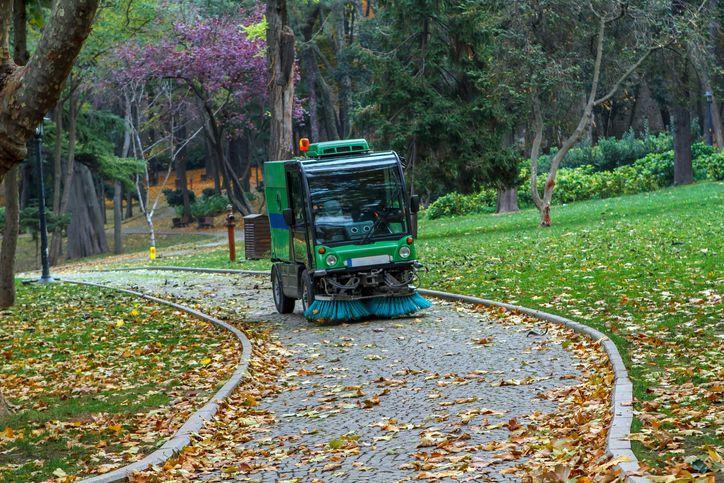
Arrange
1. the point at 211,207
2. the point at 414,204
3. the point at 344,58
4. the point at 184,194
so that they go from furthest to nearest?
the point at 184,194, the point at 211,207, the point at 344,58, the point at 414,204

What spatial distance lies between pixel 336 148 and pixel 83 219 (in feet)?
130

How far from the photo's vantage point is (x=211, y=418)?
9.93 meters

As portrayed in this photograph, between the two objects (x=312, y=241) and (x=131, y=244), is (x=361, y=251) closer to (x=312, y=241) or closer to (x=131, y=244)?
(x=312, y=241)

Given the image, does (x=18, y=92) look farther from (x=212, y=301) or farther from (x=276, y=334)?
(x=212, y=301)

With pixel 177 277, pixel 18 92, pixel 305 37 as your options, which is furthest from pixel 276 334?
pixel 305 37

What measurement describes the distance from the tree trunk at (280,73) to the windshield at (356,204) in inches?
511

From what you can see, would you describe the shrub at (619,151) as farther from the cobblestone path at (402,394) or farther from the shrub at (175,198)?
the cobblestone path at (402,394)

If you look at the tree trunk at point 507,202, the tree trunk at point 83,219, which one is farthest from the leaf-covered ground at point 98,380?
the tree trunk at point 83,219

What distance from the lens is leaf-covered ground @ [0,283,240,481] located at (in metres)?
8.99

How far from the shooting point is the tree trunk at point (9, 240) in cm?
2125

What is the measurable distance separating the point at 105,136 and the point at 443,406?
141ft

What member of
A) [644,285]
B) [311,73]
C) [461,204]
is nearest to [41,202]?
[644,285]

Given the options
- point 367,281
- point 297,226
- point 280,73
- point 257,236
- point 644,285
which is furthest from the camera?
point 257,236

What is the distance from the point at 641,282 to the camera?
53.9 ft
